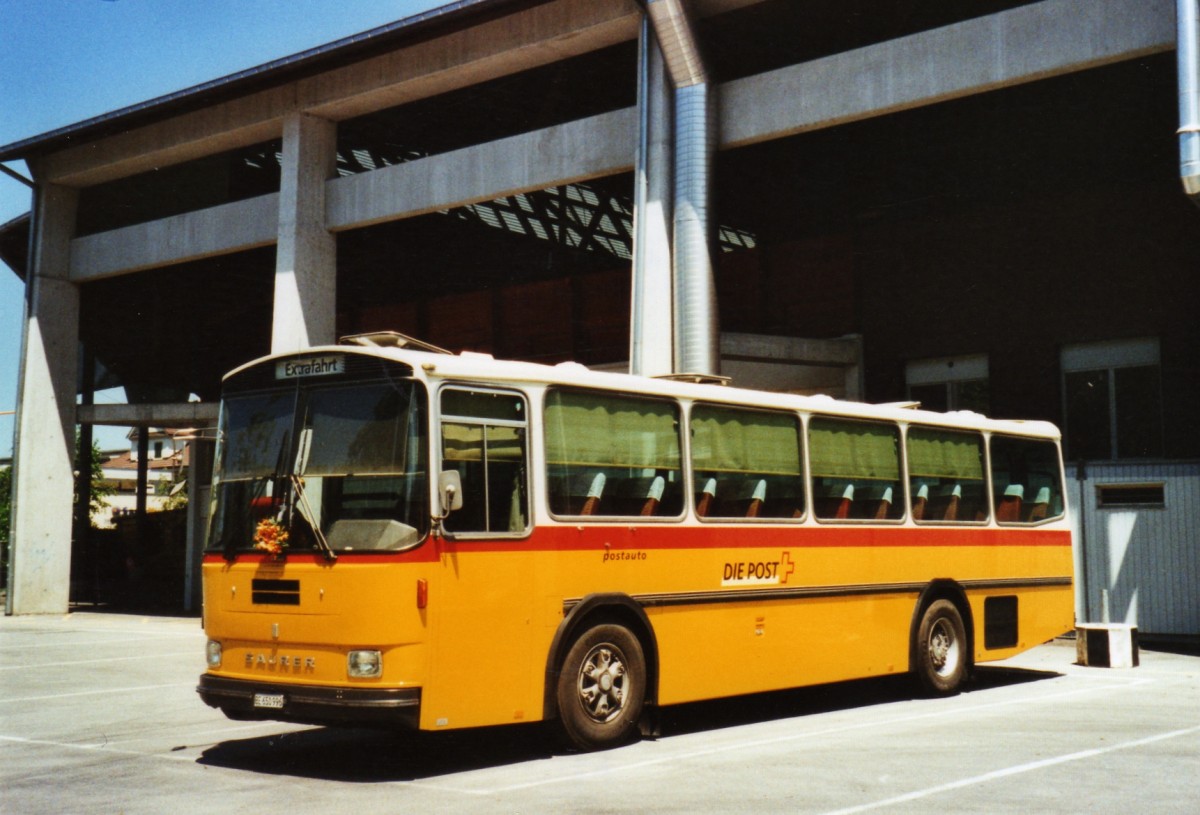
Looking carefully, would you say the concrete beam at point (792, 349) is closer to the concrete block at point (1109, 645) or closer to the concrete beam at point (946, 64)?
the concrete beam at point (946, 64)

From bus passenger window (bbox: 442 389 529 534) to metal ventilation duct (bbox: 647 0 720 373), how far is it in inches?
355

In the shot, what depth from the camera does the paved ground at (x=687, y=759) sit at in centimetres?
776

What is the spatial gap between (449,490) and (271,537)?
4.62 feet

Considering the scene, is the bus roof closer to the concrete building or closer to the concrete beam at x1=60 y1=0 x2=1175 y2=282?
the concrete building

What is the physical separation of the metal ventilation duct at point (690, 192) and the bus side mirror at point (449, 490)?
385 inches

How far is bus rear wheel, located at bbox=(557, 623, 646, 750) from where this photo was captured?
381 inches

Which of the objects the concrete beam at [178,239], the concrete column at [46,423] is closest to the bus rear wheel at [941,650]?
the concrete beam at [178,239]

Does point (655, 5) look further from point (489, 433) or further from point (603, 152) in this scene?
point (489, 433)

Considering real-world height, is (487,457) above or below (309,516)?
above

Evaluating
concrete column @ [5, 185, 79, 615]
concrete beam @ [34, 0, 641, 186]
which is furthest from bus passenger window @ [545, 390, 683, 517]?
concrete column @ [5, 185, 79, 615]

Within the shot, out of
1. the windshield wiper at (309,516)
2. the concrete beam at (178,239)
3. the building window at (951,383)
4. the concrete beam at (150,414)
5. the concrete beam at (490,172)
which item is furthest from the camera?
the concrete beam at (150,414)

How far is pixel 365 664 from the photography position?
28.7 ft

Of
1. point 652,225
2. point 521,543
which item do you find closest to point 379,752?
point 521,543

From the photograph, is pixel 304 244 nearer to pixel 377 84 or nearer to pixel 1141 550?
pixel 377 84
